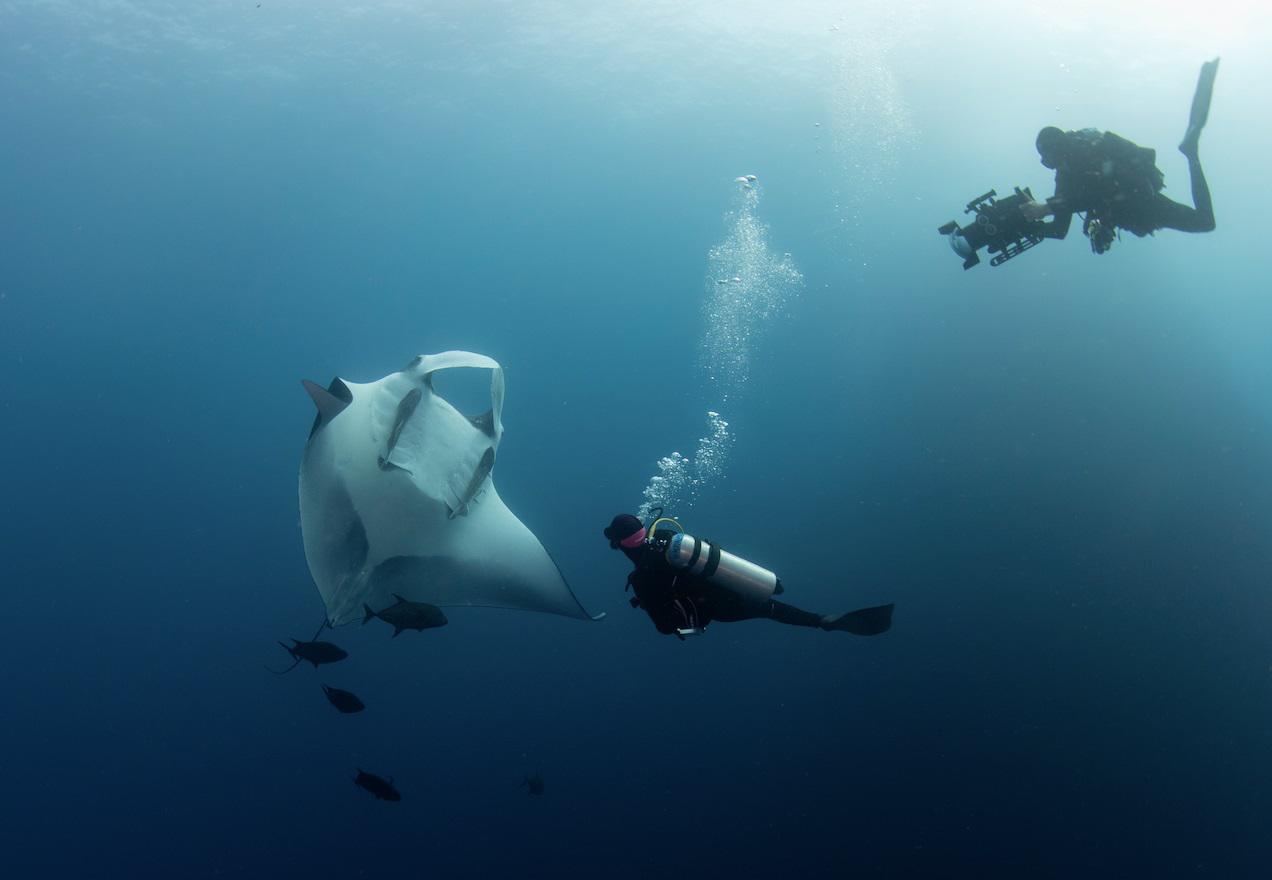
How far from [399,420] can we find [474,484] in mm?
919

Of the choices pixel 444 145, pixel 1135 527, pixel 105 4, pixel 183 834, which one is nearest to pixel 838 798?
pixel 1135 527

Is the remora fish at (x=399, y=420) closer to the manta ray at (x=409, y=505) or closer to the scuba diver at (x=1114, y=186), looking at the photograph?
the manta ray at (x=409, y=505)

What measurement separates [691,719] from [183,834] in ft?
38.2

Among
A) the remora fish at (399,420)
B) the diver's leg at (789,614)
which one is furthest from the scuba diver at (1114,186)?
the remora fish at (399,420)

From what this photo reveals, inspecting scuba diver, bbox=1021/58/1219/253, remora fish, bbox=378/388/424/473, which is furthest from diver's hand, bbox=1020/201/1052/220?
remora fish, bbox=378/388/424/473

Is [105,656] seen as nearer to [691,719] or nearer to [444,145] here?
[691,719]

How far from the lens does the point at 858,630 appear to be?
4.96m

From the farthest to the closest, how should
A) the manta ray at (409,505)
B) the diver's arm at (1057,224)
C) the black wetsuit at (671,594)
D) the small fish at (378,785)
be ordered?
the small fish at (378,785) → the manta ray at (409,505) → the diver's arm at (1057,224) → the black wetsuit at (671,594)

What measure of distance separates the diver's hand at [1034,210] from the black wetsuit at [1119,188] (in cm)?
6

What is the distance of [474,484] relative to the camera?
5.88 meters

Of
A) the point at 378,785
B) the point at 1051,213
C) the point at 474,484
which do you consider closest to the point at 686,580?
the point at 474,484

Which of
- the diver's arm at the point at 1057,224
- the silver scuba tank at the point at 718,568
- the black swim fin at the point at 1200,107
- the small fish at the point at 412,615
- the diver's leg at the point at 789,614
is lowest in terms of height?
the small fish at the point at 412,615

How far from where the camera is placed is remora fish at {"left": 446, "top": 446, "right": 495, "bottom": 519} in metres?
5.81

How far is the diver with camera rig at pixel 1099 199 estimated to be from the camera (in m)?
4.63
